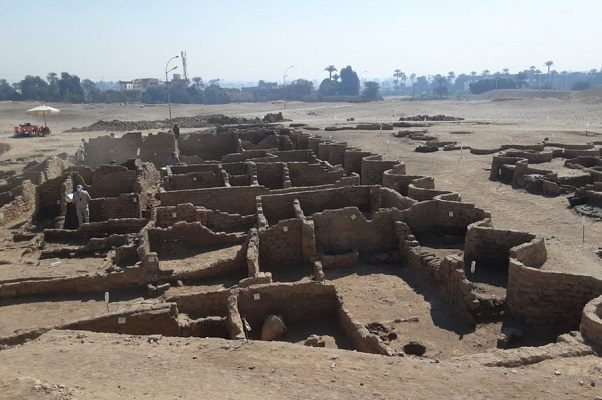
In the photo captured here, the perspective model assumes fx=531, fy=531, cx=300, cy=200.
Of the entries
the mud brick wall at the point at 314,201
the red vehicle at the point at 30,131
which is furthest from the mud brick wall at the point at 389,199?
the red vehicle at the point at 30,131

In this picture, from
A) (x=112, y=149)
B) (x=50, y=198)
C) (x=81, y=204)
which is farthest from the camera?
(x=112, y=149)

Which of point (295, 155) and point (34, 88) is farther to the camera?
point (34, 88)

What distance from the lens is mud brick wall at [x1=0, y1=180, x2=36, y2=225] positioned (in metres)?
22.0

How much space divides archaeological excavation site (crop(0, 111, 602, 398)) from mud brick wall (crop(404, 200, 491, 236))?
0.14 feet

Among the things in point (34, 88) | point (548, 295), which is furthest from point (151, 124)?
point (34, 88)

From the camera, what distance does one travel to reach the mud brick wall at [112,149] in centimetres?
3475

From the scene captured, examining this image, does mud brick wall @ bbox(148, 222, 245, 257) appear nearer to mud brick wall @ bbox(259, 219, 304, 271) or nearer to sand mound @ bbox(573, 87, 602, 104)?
mud brick wall @ bbox(259, 219, 304, 271)

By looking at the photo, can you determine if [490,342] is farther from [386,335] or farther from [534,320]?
[386,335]

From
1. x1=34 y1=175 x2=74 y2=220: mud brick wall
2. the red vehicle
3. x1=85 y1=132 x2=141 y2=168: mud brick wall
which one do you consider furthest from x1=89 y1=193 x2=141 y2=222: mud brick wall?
the red vehicle

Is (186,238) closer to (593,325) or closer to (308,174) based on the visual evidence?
(308,174)

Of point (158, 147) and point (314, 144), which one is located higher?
point (158, 147)

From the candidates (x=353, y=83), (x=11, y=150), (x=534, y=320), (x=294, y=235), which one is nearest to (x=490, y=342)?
(x=534, y=320)

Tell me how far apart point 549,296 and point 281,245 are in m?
7.61

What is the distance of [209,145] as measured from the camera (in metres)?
36.8
